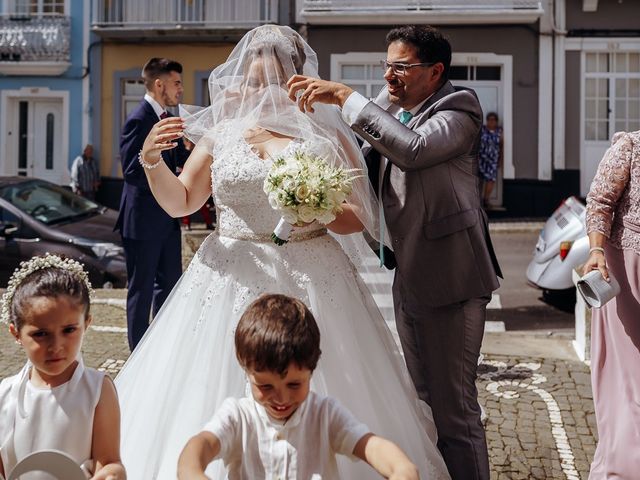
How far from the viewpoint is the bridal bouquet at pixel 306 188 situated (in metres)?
3.19

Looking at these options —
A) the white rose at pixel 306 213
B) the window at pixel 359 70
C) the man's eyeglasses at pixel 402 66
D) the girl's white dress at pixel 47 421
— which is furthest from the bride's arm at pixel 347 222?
the window at pixel 359 70

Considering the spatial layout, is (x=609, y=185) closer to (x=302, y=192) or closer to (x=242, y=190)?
(x=302, y=192)

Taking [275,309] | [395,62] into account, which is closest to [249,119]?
[395,62]

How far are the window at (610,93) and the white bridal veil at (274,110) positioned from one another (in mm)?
15509

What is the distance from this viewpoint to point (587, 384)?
575 centimetres

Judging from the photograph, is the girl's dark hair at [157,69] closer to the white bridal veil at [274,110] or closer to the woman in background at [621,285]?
the white bridal veil at [274,110]

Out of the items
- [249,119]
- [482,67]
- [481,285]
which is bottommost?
[481,285]

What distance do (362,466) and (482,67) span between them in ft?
53.5

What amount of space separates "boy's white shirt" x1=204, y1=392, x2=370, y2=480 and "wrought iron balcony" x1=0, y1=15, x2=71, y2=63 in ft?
62.7

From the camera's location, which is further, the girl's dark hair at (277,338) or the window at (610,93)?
the window at (610,93)

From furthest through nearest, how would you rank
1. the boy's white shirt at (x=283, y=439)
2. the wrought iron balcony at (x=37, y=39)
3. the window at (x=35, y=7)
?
the window at (x=35, y=7), the wrought iron balcony at (x=37, y=39), the boy's white shirt at (x=283, y=439)

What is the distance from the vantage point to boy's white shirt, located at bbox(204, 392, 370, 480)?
2320mm

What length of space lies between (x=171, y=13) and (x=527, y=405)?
16676 mm

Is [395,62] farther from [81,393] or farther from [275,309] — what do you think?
[81,393]
